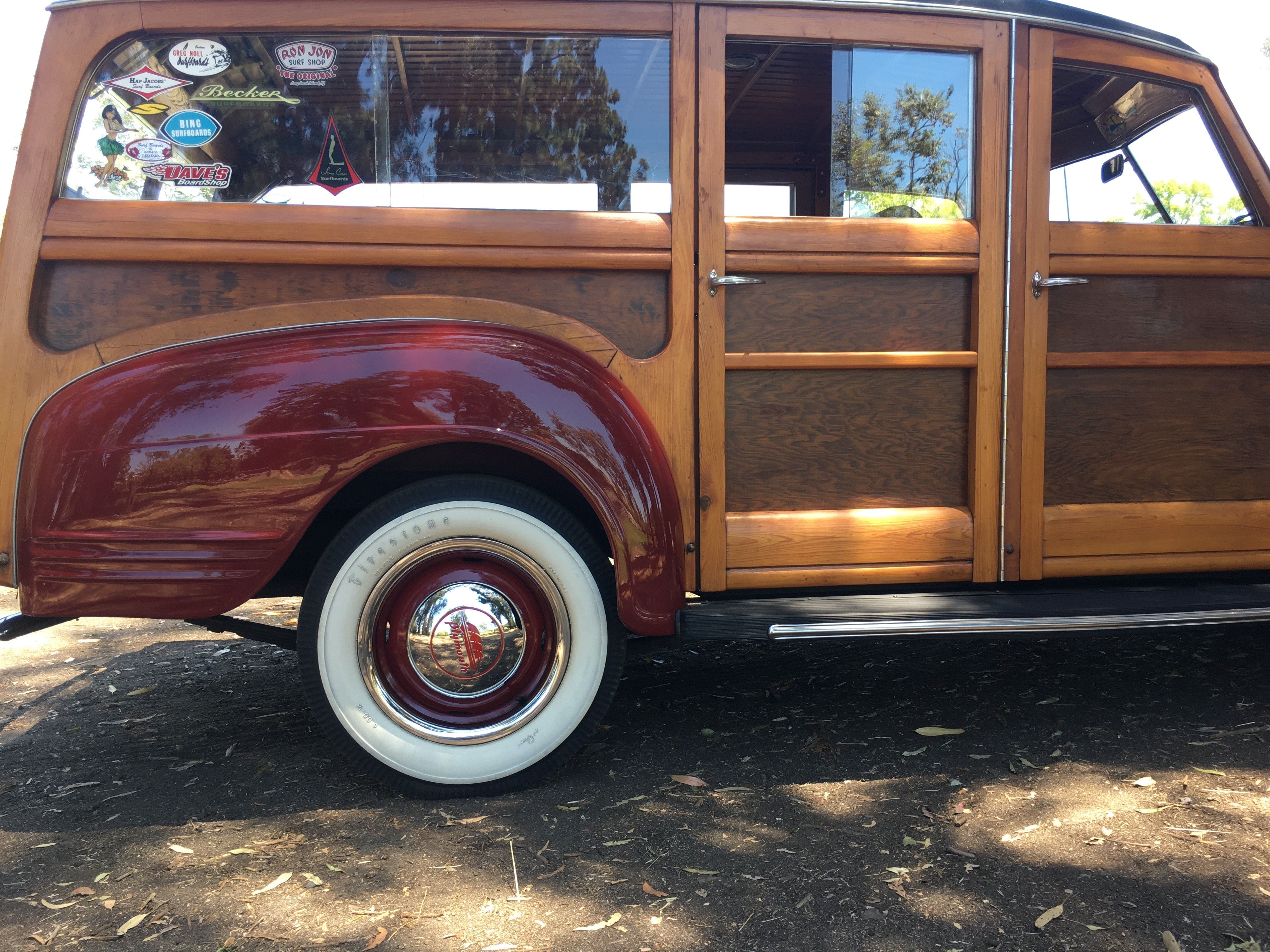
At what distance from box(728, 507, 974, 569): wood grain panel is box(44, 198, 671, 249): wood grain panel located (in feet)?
2.81

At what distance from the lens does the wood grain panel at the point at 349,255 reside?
2.22 metres

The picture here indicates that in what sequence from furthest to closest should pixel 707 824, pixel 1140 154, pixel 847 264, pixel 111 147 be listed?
pixel 1140 154 → pixel 847 264 → pixel 111 147 → pixel 707 824

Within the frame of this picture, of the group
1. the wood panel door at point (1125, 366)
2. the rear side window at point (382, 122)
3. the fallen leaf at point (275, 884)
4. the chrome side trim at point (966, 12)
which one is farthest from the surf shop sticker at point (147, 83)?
the wood panel door at point (1125, 366)

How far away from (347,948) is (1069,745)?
6.61ft

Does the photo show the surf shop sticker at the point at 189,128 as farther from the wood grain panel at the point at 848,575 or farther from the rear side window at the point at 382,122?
the wood grain panel at the point at 848,575

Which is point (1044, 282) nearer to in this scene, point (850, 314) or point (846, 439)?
point (850, 314)

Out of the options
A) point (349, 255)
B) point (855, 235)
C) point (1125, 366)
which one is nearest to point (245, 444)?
point (349, 255)

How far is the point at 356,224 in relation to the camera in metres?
2.31

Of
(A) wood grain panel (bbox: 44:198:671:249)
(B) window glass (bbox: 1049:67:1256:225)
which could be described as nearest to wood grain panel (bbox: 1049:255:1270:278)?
(B) window glass (bbox: 1049:67:1256:225)

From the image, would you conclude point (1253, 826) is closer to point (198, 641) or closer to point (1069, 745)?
point (1069, 745)

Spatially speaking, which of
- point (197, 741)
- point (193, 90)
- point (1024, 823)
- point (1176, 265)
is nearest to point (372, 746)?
point (197, 741)

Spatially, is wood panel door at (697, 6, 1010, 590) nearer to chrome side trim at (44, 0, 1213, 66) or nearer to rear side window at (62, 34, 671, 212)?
chrome side trim at (44, 0, 1213, 66)

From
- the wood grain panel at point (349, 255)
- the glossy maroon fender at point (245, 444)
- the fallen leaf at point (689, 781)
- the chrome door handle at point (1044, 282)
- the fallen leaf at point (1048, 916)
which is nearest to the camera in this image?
the fallen leaf at point (1048, 916)

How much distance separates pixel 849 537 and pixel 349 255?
1.60 metres
